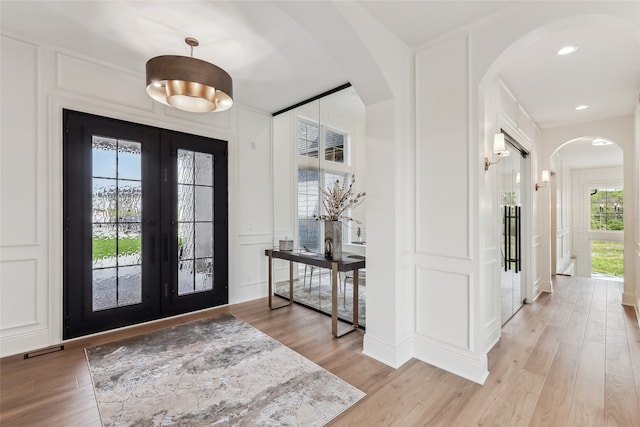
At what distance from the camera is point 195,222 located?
3.95 m

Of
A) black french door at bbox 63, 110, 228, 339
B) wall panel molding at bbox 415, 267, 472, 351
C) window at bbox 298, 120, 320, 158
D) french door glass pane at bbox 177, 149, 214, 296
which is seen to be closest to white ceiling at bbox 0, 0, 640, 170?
window at bbox 298, 120, 320, 158

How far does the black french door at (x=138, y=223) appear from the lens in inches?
122

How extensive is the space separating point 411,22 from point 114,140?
3.36 meters

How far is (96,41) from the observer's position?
2867mm

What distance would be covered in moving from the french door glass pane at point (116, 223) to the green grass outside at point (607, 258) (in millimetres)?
12667

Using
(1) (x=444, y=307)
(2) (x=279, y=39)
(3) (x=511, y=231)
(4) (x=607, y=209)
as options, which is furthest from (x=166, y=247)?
(4) (x=607, y=209)

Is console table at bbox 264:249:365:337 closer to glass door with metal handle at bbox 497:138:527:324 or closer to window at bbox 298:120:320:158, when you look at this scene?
window at bbox 298:120:320:158

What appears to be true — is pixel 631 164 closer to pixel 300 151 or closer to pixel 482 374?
pixel 482 374

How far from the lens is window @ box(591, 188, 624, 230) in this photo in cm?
888

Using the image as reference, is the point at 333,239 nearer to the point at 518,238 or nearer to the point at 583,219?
the point at 518,238

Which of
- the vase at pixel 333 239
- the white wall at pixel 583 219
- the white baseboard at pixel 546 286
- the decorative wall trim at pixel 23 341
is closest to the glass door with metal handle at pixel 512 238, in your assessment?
the white baseboard at pixel 546 286

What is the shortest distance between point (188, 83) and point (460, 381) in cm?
332

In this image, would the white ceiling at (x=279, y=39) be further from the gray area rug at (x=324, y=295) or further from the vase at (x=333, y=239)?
the gray area rug at (x=324, y=295)

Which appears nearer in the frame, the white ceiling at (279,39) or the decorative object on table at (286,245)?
the white ceiling at (279,39)
